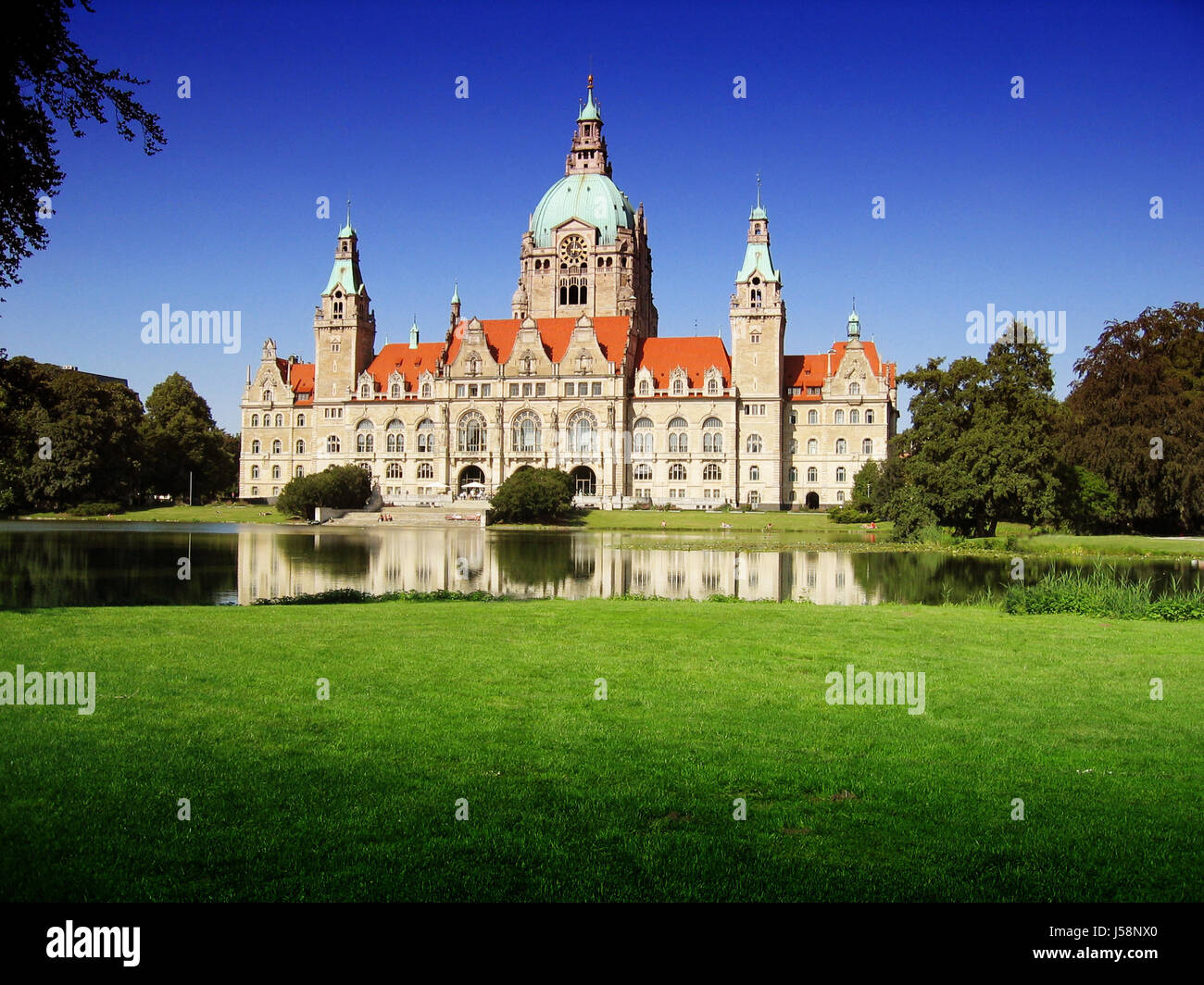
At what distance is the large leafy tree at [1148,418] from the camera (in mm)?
49438

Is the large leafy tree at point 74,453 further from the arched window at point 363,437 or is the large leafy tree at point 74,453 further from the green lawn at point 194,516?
the arched window at point 363,437

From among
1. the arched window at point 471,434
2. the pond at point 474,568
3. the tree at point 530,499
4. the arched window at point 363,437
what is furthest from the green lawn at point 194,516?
the arched window at point 471,434

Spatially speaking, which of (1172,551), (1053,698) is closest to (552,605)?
(1053,698)

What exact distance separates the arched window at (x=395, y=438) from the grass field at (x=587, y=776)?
8064cm

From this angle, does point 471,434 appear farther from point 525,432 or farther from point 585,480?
point 585,480

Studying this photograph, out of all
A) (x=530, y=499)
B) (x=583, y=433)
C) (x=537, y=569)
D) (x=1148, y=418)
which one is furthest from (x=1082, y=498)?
(x=583, y=433)

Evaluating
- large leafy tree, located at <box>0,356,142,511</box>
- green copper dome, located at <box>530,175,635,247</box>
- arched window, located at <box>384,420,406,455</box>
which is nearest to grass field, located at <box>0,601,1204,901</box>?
large leafy tree, located at <box>0,356,142,511</box>

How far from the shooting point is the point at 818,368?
91.2 m

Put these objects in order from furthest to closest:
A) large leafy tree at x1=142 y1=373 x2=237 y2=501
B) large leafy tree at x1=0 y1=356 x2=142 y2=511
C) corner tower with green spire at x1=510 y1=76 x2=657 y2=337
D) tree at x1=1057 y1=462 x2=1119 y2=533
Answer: corner tower with green spire at x1=510 y1=76 x2=657 y2=337, large leafy tree at x1=142 y1=373 x2=237 y2=501, large leafy tree at x1=0 y1=356 x2=142 y2=511, tree at x1=1057 y1=462 x2=1119 y2=533

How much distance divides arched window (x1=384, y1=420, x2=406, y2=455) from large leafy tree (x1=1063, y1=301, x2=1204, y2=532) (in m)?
58.0

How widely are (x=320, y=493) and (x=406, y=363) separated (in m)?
26.7

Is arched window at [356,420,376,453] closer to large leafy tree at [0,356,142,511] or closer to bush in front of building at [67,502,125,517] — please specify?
large leafy tree at [0,356,142,511]

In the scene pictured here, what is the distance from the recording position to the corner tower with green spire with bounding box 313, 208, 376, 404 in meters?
94.9
